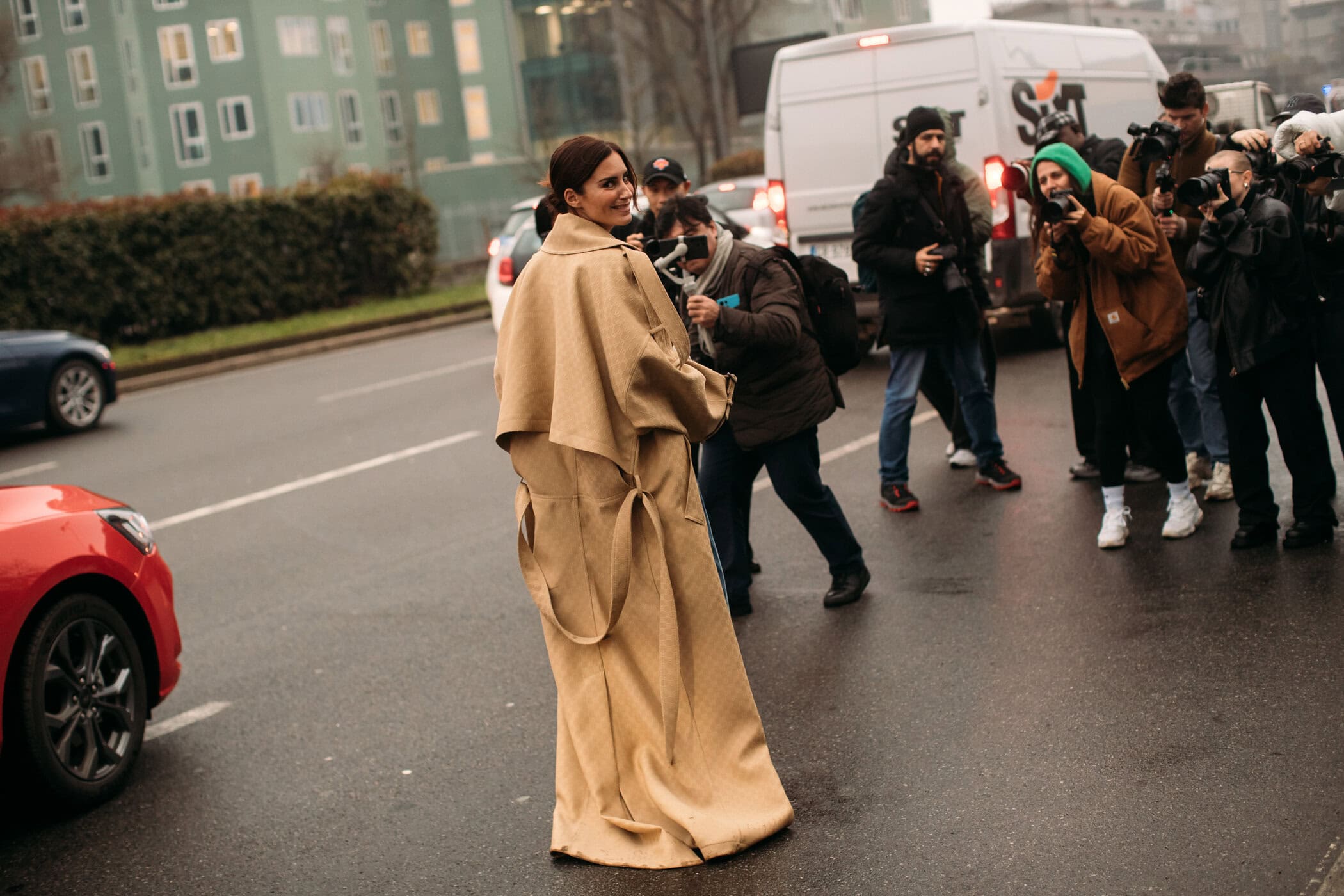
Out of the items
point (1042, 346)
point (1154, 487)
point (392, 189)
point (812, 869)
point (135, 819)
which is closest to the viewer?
point (812, 869)

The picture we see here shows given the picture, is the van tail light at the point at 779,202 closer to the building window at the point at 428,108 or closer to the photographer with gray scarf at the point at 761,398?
the photographer with gray scarf at the point at 761,398

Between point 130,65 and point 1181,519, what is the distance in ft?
191

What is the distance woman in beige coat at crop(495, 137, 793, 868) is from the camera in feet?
12.5

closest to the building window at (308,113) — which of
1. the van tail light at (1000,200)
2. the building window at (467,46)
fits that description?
the building window at (467,46)

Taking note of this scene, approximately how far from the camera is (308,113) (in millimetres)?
58188

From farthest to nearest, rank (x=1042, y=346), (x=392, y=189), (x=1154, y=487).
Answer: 1. (x=392, y=189)
2. (x=1042, y=346)
3. (x=1154, y=487)

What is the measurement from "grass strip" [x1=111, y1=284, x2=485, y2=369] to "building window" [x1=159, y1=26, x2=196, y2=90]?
3546cm

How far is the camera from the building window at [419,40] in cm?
6328

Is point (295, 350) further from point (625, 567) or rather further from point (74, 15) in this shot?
point (74, 15)

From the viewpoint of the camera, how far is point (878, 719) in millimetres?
4770

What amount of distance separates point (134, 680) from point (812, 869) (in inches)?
101

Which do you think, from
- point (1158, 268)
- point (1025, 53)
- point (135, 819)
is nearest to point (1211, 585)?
point (1158, 268)

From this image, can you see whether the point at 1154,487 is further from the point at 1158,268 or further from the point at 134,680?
the point at 134,680

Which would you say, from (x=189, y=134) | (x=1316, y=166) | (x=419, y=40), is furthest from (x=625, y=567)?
(x=419, y=40)
